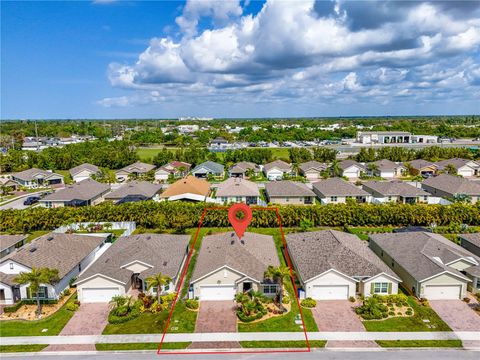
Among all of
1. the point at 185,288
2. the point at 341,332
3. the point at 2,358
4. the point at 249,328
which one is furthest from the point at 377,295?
the point at 2,358

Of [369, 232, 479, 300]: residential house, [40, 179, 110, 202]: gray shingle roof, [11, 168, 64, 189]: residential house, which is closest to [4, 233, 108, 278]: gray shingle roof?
[40, 179, 110, 202]: gray shingle roof

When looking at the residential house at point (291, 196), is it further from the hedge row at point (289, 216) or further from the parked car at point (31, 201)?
the parked car at point (31, 201)

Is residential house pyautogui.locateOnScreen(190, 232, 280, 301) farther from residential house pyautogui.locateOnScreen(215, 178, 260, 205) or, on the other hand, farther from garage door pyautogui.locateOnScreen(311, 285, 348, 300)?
residential house pyautogui.locateOnScreen(215, 178, 260, 205)

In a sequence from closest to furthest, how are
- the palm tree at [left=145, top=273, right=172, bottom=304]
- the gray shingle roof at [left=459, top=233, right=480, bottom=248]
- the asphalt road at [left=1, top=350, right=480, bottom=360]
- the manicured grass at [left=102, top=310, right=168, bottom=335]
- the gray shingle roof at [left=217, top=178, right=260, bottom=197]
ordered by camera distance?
the asphalt road at [left=1, top=350, right=480, bottom=360] → the manicured grass at [left=102, top=310, right=168, bottom=335] → the palm tree at [left=145, top=273, right=172, bottom=304] → the gray shingle roof at [left=459, top=233, right=480, bottom=248] → the gray shingle roof at [left=217, top=178, right=260, bottom=197]

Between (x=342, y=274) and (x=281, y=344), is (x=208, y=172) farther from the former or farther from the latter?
(x=281, y=344)

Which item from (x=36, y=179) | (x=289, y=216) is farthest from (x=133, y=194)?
(x=36, y=179)

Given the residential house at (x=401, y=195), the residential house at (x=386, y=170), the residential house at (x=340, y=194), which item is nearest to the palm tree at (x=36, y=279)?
the residential house at (x=340, y=194)
